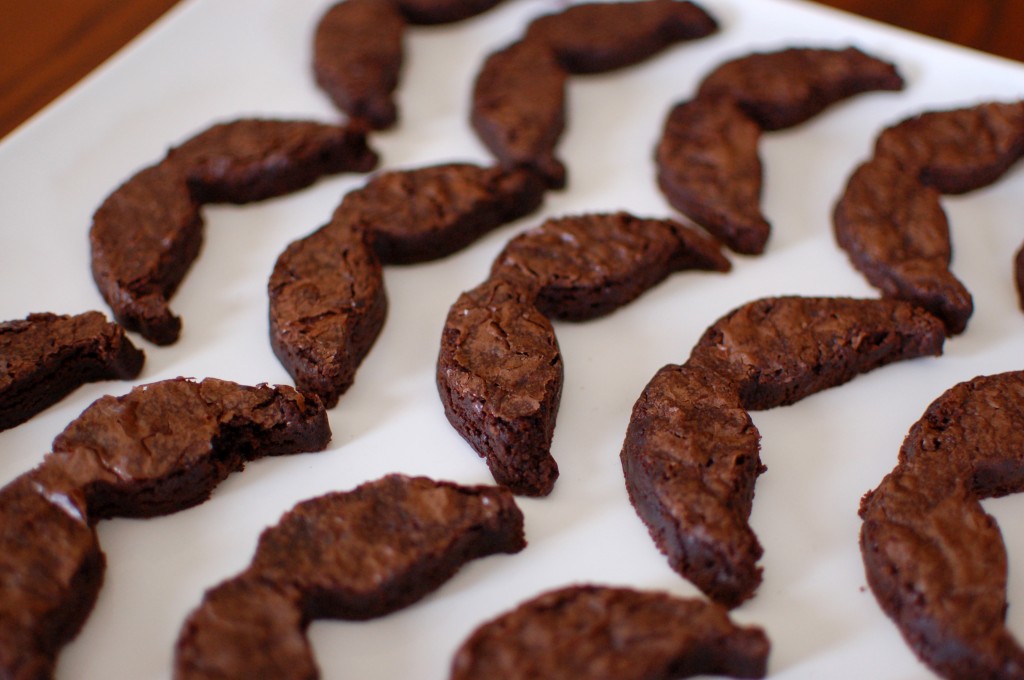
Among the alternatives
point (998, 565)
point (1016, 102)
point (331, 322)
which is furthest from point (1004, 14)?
point (331, 322)

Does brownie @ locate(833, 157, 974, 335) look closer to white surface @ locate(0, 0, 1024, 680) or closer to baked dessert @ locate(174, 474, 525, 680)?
white surface @ locate(0, 0, 1024, 680)

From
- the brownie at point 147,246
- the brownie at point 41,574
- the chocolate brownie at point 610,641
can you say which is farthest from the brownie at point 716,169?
the brownie at point 41,574

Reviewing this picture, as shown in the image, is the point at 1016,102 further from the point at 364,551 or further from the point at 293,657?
the point at 293,657

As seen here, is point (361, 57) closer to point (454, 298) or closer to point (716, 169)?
point (454, 298)

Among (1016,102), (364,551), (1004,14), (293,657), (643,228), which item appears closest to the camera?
(293,657)

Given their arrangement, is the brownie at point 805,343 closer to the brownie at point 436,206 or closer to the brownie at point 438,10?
the brownie at point 436,206

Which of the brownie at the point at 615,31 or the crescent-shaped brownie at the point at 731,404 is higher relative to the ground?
the brownie at the point at 615,31

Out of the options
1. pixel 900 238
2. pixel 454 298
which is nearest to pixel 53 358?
pixel 454 298

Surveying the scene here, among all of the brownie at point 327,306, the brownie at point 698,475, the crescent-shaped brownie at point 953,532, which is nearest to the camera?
the crescent-shaped brownie at point 953,532
